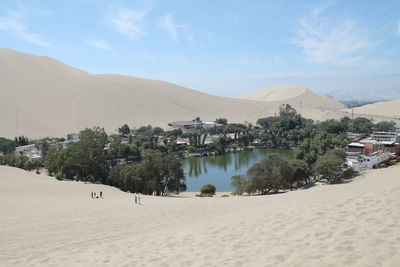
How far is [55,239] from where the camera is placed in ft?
24.3

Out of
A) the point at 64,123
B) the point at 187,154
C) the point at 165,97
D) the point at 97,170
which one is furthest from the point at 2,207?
the point at 165,97

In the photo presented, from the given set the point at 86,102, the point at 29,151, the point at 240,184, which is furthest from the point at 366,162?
the point at 86,102

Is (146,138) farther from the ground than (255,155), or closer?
farther from the ground

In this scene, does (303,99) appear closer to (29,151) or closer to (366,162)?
(366,162)

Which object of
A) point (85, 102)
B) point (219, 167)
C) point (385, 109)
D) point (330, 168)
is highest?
point (85, 102)

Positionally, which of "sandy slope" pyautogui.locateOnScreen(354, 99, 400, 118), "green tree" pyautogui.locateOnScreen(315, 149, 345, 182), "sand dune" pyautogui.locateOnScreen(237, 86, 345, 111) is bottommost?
"green tree" pyautogui.locateOnScreen(315, 149, 345, 182)

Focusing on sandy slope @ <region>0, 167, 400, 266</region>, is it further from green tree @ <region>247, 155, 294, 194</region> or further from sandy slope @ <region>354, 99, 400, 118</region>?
sandy slope @ <region>354, 99, 400, 118</region>

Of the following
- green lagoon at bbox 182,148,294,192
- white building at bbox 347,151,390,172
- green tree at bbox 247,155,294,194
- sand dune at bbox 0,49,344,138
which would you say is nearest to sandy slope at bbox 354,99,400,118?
sand dune at bbox 0,49,344,138

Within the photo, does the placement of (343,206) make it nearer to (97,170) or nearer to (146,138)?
(97,170)

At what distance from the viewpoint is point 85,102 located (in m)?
77.2

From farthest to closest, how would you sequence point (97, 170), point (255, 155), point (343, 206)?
point (255, 155) < point (97, 170) < point (343, 206)

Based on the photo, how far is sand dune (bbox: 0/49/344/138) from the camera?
64.5m

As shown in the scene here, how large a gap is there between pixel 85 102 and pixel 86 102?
24 cm

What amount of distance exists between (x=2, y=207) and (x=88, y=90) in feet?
253
